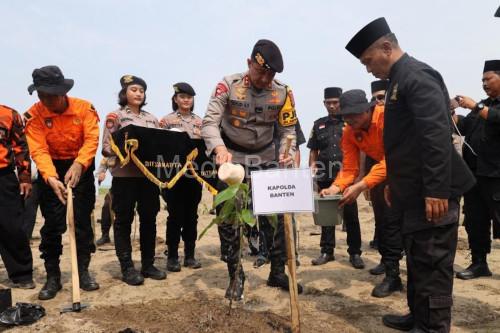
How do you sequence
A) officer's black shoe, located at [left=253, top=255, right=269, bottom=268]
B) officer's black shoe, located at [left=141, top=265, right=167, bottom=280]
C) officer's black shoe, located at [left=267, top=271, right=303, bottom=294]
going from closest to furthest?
officer's black shoe, located at [left=267, top=271, right=303, bottom=294], officer's black shoe, located at [left=141, top=265, right=167, bottom=280], officer's black shoe, located at [left=253, top=255, right=269, bottom=268]

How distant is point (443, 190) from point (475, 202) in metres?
2.56

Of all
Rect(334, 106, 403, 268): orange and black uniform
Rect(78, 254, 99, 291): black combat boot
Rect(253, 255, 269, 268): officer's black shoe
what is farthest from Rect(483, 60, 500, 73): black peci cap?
Rect(78, 254, 99, 291): black combat boot

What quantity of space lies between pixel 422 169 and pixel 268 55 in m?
1.63

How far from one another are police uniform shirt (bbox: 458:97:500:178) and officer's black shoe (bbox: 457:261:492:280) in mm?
1011

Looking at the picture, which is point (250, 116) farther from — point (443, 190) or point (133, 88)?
point (443, 190)

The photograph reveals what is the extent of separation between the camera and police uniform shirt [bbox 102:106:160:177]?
449 centimetres

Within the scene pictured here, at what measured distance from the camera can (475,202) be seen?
15.7 ft

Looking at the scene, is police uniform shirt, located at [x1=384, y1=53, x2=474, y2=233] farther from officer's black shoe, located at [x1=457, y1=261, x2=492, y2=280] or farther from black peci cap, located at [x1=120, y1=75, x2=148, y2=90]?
black peci cap, located at [x1=120, y1=75, x2=148, y2=90]

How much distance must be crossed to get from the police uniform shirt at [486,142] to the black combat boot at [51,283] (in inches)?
175

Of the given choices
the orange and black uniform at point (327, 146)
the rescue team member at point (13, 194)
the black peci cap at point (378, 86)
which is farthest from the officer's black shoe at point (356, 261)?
the rescue team member at point (13, 194)

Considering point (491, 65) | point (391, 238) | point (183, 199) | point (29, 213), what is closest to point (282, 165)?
point (391, 238)

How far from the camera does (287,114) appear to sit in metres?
4.13

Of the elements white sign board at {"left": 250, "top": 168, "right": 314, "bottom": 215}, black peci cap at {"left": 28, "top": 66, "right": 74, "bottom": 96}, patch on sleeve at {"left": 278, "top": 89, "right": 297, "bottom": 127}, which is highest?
black peci cap at {"left": 28, "top": 66, "right": 74, "bottom": 96}

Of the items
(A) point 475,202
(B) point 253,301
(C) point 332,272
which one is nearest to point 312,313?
(B) point 253,301
